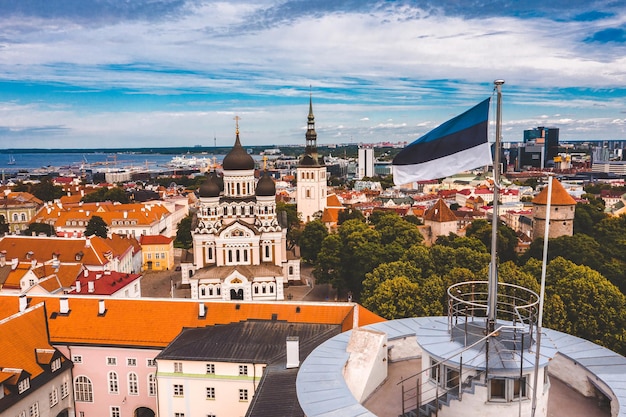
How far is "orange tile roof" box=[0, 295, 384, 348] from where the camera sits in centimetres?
2897

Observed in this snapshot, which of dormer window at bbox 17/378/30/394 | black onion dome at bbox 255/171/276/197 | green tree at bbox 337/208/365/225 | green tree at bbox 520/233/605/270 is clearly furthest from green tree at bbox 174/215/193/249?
dormer window at bbox 17/378/30/394

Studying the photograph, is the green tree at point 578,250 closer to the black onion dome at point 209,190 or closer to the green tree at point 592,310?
the green tree at point 592,310

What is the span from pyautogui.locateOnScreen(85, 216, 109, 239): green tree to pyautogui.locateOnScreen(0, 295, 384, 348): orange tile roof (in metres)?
39.6

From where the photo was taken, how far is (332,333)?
26.0m

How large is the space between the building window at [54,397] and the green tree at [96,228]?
44.3 meters

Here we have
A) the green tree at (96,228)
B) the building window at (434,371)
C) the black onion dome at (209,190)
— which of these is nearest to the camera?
the building window at (434,371)

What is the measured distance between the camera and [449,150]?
1223 centimetres

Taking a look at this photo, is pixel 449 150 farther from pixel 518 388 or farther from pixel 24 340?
pixel 24 340

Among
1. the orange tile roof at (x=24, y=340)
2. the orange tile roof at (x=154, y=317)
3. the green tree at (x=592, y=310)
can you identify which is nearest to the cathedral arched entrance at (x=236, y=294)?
the orange tile roof at (x=154, y=317)

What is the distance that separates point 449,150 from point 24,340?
24.6 m

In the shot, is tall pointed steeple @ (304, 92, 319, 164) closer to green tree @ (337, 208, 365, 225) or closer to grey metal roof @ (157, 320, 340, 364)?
green tree @ (337, 208, 365, 225)

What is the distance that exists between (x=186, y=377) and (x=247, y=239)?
26089mm

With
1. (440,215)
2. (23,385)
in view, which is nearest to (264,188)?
(440,215)

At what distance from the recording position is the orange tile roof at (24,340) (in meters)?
26.0
